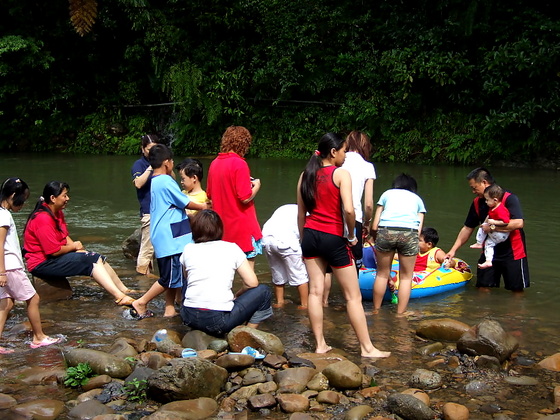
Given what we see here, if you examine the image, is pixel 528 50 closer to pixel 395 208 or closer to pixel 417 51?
pixel 417 51

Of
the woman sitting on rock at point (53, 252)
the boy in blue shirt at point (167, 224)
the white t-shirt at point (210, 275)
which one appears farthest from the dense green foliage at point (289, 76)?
the white t-shirt at point (210, 275)

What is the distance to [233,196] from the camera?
6.12 meters

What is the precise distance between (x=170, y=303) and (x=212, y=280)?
1220 millimetres

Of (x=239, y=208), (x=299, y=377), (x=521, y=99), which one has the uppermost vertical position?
(x=521, y=99)

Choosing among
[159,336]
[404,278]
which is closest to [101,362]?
[159,336]

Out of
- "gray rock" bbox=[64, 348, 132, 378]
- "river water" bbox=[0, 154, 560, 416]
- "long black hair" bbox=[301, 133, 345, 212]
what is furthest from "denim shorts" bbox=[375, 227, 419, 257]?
"gray rock" bbox=[64, 348, 132, 378]

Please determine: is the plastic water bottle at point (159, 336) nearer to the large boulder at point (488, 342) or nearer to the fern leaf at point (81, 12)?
the large boulder at point (488, 342)

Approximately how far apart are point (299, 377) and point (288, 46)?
1837 cm

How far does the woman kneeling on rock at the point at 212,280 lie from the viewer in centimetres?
519

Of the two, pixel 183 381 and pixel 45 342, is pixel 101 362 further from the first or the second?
pixel 45 342

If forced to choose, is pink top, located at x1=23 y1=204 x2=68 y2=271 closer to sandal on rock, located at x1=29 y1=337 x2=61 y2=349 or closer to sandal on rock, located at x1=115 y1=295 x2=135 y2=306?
sandal on rock, located at x1=115 y1=295 x2=135 y2=306

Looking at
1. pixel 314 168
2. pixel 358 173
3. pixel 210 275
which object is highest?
pixel 314 168

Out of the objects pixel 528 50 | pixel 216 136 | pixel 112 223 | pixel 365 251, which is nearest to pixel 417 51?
pixel 528 50

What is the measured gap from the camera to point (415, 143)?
19.7 meters
